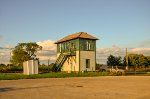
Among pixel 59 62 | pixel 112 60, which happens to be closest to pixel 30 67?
pixel 59 62

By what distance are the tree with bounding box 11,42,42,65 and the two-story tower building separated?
52.9ft

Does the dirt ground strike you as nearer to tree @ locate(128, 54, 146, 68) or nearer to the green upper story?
the green upper story

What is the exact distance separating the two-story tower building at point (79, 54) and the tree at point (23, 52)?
16124 millimetres

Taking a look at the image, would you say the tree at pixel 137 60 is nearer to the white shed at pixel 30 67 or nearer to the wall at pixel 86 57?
the wall at pixel 86 57

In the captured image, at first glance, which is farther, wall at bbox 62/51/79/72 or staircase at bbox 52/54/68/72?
staircase at bbox 52/54/68/72

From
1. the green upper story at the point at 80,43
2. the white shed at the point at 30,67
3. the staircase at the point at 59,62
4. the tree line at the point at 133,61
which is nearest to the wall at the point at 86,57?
the green upper story at the point at 80,43

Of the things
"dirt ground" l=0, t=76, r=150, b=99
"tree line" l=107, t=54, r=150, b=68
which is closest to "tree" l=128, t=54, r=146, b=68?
"tree line" l=107, t=54, r=150, b=68

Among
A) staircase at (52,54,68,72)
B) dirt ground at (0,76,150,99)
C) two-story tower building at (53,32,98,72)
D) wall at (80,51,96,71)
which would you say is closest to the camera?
dirt ground at (0,76,150,99)

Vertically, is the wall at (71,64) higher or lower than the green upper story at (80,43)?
lower

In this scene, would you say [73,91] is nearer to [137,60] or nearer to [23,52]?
[23,52]

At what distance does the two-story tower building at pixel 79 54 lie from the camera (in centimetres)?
4425

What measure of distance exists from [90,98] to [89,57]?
3261cm

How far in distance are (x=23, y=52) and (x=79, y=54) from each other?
904 inches

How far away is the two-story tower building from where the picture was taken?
4425 cm
